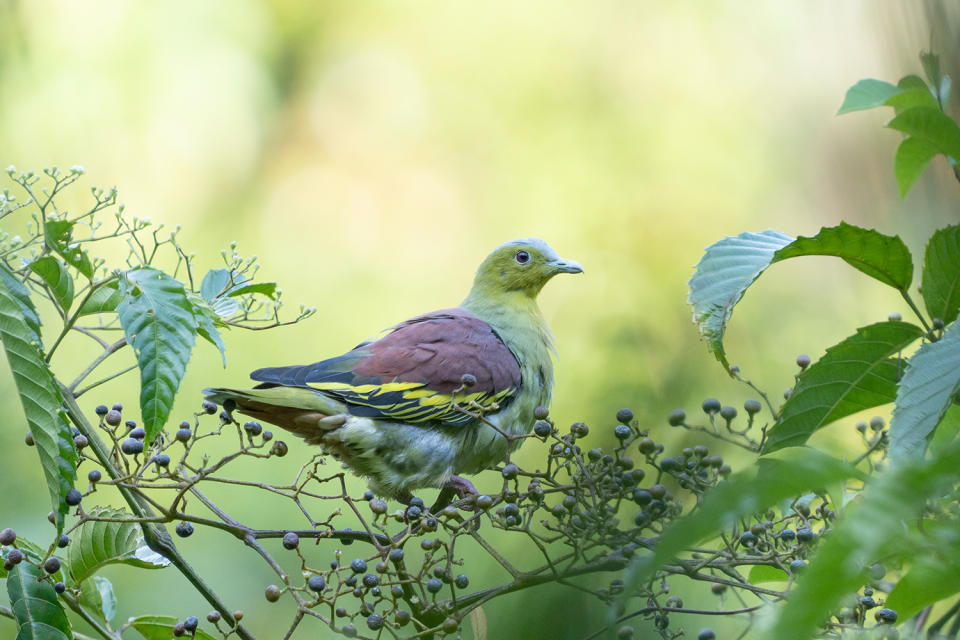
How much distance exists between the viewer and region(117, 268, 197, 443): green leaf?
1152mm

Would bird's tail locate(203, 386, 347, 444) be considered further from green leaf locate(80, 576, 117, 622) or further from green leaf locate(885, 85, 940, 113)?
green leaf locate(885, 85, 940, 113)

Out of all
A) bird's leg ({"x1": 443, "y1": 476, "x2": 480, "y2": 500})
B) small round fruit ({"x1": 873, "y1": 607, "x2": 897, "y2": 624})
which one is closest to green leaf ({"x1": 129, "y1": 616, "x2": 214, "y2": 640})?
bird's leg ({"x1": 443, "y1": 476, "x2": 480, "y2": 500})

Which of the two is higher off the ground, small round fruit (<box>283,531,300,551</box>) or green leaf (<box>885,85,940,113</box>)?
green leaf (<box>885,85,940,113</box>)

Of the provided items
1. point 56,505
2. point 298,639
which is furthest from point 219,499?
point 56,505

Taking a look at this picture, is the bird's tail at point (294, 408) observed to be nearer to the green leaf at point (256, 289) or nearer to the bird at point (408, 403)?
the bird at point (408, 403)

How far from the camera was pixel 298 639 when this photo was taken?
330 centimetres

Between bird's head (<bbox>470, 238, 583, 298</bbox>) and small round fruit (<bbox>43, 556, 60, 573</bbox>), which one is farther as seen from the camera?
bird's head (<bbox>470, 238, 583, 298</bbox>)

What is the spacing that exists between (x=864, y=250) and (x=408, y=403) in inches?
46.5

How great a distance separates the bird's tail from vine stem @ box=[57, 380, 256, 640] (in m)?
0.58

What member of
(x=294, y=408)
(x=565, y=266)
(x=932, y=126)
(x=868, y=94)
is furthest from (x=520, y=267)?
(x=932, y=126)

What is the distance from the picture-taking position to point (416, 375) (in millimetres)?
2180

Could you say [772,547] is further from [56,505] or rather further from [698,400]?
[56,505]

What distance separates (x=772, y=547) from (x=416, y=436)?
110 cm

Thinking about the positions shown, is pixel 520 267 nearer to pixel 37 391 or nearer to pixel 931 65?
pixel 931 65
